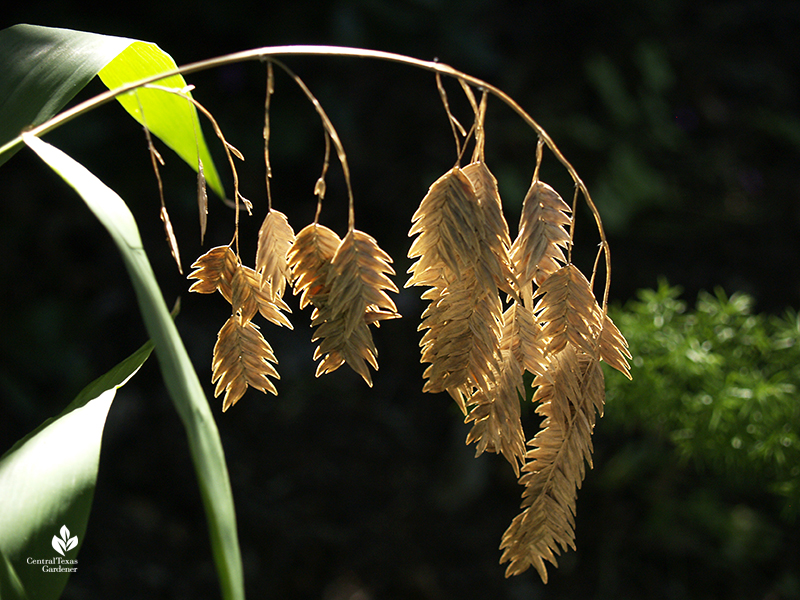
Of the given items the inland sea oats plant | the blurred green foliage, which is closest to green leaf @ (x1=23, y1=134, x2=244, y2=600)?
the inland sea oats plant

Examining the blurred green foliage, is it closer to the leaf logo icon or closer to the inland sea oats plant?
the inland sea oats plant

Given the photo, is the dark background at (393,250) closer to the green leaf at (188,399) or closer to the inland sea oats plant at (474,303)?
the inland sea oats plant at (474,303)

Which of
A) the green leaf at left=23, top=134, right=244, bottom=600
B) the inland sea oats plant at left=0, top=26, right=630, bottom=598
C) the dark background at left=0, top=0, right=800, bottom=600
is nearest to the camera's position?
the green leaf at left=23, top=134, right=244, bottom=600

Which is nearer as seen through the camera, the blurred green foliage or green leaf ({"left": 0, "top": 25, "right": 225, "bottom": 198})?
green leaf ({"left": 0, "top": 25, "right": 225, "bottom": 198})

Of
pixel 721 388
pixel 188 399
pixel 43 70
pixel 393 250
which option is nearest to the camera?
pixel 188 399

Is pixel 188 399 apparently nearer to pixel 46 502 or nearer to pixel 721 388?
pixel 46 502

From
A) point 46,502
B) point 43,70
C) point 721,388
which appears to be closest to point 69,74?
point 43,70

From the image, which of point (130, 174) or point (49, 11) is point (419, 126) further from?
point (49, 11)

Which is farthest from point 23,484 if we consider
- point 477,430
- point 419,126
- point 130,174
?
point 419,126
